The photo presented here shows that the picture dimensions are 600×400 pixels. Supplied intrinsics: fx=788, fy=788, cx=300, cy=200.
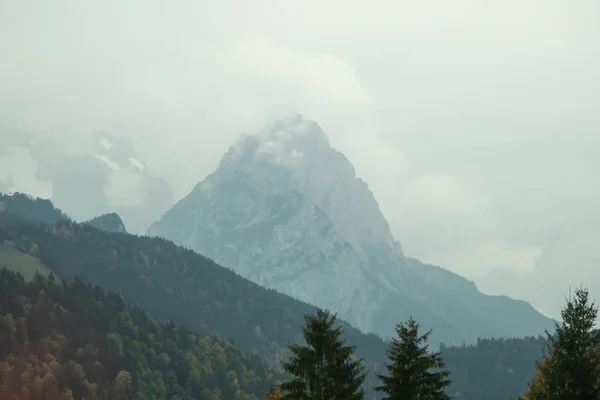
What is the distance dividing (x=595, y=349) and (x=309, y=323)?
1864cm

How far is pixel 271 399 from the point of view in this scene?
→ 8206 cm

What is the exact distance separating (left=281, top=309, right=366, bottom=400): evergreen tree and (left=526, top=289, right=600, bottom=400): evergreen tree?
12.6 metres

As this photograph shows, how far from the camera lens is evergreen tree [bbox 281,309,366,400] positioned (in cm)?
5322

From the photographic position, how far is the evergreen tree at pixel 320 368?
5322cm

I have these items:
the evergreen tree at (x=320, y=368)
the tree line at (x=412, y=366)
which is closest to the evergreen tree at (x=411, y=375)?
the tree line at (x=412, y=366)

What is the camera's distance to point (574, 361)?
157ft

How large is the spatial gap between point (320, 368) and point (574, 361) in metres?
16.4

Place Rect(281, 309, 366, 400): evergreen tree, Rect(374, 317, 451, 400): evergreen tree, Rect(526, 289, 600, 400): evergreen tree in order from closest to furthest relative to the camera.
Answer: Rect(526, 289, 600, 400): evergreen tree < Rect(281, 309, 366, 400): evergreen tree < Rect(374, 317, 451, 400): evergreen tree

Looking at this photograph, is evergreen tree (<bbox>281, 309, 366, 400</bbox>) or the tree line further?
evergreen tree (<bbox>281, 309, 366, 400</bbox>)

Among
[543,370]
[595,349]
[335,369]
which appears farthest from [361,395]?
[595,349]

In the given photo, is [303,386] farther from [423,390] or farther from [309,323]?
[423,390]

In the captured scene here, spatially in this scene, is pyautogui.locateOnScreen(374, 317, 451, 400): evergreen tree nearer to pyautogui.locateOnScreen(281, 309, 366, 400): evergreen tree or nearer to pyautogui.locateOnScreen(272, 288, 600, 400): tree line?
pyautogui.locateOnScreen(272, 288, 600, 400): tree line

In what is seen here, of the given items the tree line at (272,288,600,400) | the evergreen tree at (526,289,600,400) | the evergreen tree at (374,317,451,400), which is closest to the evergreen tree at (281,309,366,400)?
the tree line at (272,288,600,400)

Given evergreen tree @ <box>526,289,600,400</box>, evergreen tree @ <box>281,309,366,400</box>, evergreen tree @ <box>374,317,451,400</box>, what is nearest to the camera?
evergreen tree @ <box>526,289,600,400</box>
